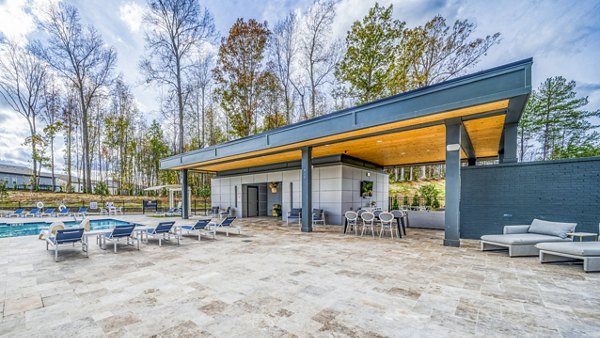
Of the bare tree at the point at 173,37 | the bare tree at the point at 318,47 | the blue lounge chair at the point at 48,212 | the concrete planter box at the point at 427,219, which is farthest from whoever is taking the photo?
the bare tree at the point at 173,37

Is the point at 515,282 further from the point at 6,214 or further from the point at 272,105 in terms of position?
the point at 6,214

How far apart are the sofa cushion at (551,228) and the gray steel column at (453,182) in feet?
5.86

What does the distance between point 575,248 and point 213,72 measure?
18.7 meters

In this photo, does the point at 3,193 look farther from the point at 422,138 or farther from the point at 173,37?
the point at 422,138

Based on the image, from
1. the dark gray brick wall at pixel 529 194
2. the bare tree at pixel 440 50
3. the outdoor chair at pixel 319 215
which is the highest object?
the bare tree at pixel 440 50

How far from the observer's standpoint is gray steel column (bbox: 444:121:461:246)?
585 centimetres

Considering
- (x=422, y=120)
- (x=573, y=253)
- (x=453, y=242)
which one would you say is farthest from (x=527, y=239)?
(x=422, y=120)

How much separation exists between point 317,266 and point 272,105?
49.9 ft

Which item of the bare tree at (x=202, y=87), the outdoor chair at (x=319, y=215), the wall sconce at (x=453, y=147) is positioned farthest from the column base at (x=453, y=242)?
the bare tree at (x=202, y=87)

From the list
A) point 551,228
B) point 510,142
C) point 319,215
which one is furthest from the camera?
point 319,215

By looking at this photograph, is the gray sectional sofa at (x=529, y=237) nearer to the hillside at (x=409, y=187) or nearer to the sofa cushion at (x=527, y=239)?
the sofa cushion at (x=527, y=239)

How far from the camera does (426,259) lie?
4.93 m

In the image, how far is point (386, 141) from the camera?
27.5 feet

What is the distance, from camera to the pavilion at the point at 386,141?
5009 millimetres
